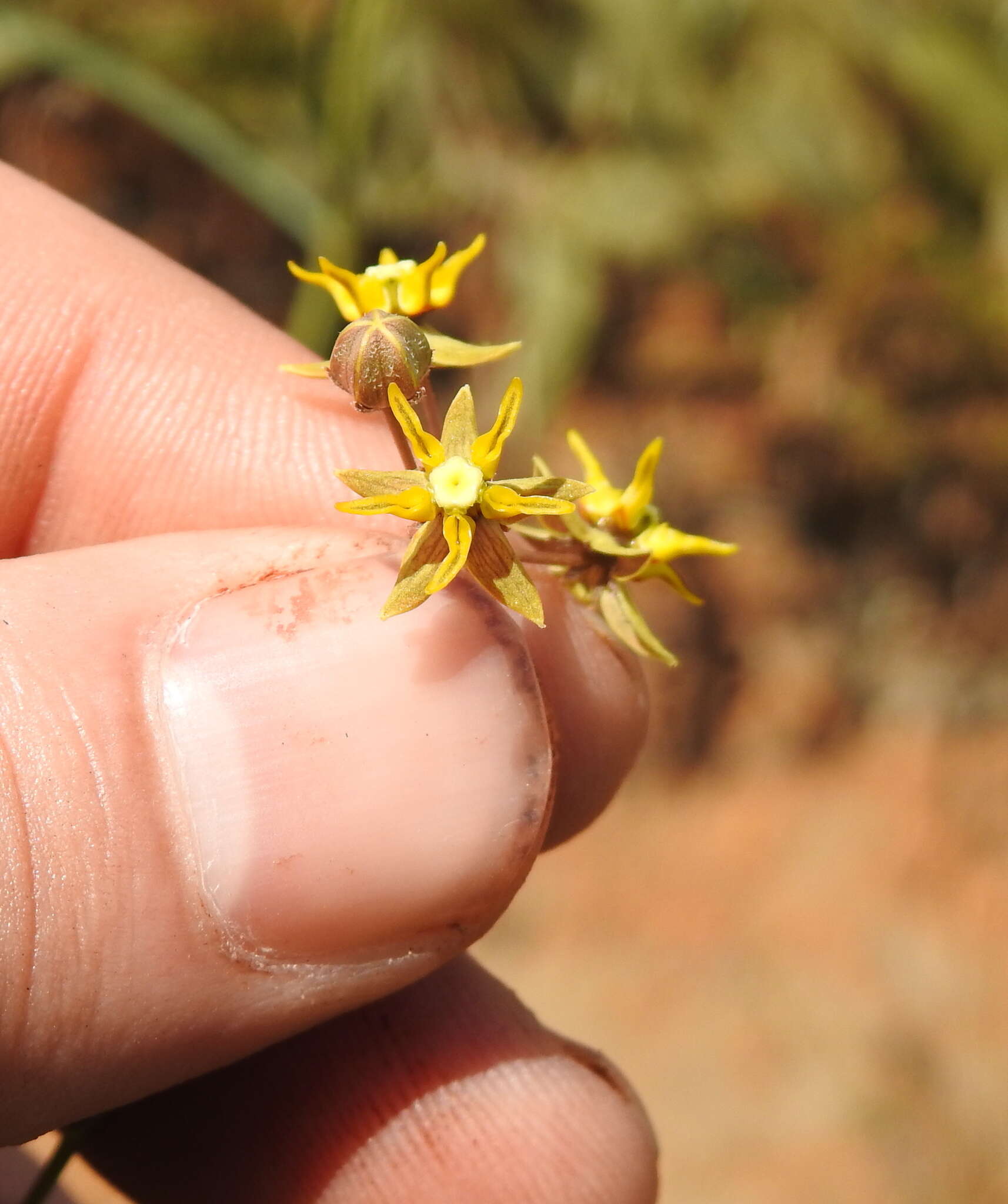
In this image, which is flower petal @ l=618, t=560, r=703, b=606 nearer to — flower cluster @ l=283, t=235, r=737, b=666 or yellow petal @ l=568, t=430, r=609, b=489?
→ flower cluster @ l=283, t=235, r=737, b=666

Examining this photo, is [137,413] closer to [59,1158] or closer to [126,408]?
[126,408]

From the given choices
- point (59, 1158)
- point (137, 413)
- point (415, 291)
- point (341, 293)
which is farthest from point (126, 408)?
point (59, 1158)

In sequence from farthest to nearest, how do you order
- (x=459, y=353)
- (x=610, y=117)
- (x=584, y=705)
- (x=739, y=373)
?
(x=739, y=373) < (x=610, y=117) < (x=584, y=705) < (x=459, y=353)

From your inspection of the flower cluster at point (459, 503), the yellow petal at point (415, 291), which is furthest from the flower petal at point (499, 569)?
the yellow petal at point (415, 291)

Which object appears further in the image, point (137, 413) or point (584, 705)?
point (137, 413)

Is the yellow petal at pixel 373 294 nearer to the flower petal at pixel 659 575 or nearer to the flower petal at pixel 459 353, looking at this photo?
the flower petal at pixel 459 353

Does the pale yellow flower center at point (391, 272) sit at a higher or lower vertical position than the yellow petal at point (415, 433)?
higher
